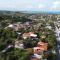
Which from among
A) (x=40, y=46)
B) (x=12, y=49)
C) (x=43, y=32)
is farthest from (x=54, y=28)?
(x=12, y=49)

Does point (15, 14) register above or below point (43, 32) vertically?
above

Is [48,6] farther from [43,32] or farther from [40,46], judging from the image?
[40,46]

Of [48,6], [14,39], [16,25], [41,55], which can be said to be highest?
[48,6]

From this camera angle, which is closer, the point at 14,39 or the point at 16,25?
the point at 14,39

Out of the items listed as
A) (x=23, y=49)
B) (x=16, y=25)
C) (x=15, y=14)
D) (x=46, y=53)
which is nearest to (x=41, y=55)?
(x=46, y=53)

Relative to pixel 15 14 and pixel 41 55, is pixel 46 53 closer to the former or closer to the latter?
pixel 41 55

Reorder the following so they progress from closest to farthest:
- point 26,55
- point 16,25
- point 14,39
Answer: point 26,55
point 14,39
point 16,25

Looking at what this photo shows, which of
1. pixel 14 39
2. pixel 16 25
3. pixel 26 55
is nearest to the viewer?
pixel 26 55
